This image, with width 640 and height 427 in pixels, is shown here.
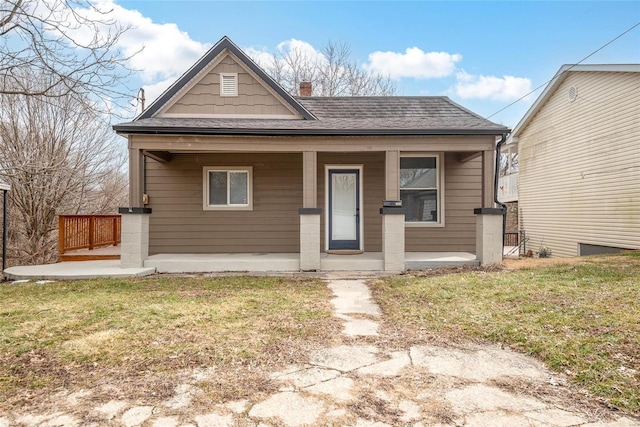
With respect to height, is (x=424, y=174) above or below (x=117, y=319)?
→ above

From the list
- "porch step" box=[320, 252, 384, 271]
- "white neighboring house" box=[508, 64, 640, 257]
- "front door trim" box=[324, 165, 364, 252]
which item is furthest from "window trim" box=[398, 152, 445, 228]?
"white neighboring house" box=[508, 64, 640, 257]

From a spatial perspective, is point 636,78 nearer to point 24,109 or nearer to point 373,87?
point 373,87

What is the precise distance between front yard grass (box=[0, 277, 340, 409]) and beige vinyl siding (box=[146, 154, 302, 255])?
3.06 m

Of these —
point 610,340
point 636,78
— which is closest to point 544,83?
point 636,78

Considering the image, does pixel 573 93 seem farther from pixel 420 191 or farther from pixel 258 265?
pixel 258 265

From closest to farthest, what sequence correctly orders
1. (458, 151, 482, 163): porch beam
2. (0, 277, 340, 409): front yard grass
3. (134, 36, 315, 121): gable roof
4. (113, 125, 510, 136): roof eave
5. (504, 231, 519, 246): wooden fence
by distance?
(0, 277, 340, 409): front yard grass → (113, 125, 510, 136): roof eave → (458, 151, 482, 163): porch beam → (134, 36, 315, 121): gable roof → (504, 231, 519, 246): wooden fence

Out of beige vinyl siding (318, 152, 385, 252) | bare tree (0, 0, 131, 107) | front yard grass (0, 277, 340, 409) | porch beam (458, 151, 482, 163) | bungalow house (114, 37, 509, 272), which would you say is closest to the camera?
front yard grass (0, 277, 340, 409)

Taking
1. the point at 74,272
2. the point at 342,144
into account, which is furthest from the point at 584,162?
the point at 74,272

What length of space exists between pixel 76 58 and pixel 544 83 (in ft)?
49.4

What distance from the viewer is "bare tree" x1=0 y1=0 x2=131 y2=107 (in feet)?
18.2

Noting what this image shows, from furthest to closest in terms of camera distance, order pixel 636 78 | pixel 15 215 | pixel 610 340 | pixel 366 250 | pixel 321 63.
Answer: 1. pixel 321 63
2. pixel 15 215
3. pixel 636 78
4. pixel 366 250
5. pixel 610 340

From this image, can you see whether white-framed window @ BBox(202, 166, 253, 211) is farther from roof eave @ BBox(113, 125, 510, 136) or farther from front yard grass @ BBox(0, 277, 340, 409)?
front yard grass @ BBox(0, 277, 340, 409)

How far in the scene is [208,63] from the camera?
8.48m

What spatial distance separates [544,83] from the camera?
46.2 feet
